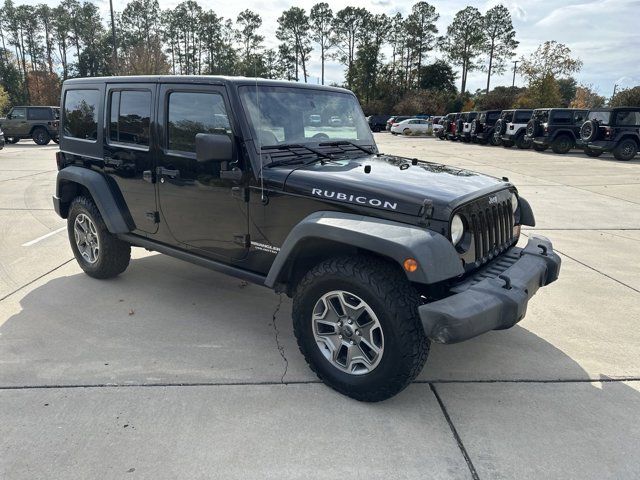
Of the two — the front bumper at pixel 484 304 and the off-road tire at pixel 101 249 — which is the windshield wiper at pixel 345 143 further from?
the off-road tire at pixel 101 249

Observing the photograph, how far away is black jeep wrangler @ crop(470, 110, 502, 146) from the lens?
82.5ft

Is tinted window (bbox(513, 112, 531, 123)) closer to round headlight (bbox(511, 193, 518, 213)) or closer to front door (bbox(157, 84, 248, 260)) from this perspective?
round headlight (bbox(511, 193, 518, 213))

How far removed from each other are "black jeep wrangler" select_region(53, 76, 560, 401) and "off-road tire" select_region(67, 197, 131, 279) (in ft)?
0.07

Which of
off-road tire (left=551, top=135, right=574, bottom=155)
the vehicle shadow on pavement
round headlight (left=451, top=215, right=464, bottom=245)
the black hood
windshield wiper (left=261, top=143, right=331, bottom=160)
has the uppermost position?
windshield wiper (left=261, top=143, right=331, bottom=160)

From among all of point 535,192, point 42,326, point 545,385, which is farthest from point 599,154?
point 42,326

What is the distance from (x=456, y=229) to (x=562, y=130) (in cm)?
1985

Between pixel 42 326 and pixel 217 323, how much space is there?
1351 mm

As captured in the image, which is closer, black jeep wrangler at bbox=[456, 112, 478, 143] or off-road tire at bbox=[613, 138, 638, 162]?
off-road tire at bbox=[613, 138, 638, 162]

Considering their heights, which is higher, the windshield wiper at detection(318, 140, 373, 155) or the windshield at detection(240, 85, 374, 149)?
the windshield at detection(240, 85, 374, 149)

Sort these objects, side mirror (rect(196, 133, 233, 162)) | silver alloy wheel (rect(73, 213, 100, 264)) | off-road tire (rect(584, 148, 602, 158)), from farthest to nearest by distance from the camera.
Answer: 1. off-road tire (rect(584, 148, 602, 158))
2. silver alloy wheel (rect(73, 213, 100, 264))
3. side mirror (rect(196, 133, 233, 162))

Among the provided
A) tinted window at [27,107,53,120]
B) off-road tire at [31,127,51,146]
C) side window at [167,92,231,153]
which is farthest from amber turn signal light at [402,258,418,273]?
off-road tire at [31,127,51,146]

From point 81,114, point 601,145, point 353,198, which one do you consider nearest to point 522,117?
point 601,145

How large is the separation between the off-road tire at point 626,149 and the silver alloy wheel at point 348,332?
18.3 m

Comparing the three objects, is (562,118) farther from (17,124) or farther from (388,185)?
(17,124)
